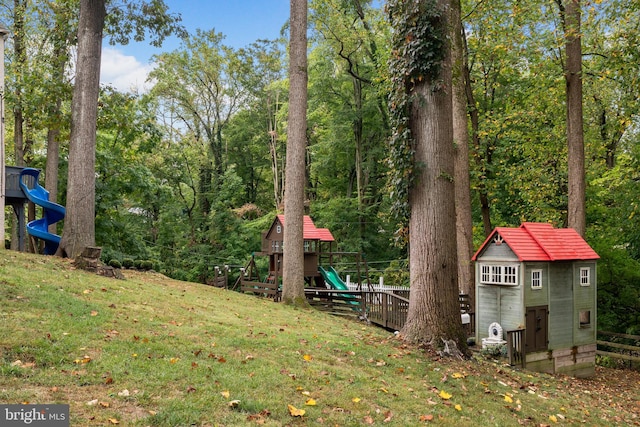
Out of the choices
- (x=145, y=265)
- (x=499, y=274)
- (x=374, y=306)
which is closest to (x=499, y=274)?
(x=499, y=274)

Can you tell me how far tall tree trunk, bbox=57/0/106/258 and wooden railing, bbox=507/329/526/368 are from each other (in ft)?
37.5

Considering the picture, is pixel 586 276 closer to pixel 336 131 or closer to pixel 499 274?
pixel 499 274

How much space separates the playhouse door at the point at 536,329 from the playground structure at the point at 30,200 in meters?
14.7

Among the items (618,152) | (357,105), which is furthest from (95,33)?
(618,152)

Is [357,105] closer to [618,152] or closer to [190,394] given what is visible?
[618,152]

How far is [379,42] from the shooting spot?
2716 cm

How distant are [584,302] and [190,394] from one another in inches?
454

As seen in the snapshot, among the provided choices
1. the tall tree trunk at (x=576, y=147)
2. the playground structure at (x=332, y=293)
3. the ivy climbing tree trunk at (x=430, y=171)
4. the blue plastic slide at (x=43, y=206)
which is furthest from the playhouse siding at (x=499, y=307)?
the blue plastic slide at (x=43, y=206)

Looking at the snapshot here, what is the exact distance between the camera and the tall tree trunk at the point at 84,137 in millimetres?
13852

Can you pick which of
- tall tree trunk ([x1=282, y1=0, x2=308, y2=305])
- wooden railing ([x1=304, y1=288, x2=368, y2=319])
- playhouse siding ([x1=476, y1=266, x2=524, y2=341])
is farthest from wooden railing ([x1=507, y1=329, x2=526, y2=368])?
tall tree trunk ([x1=282, y1=0, x2=308, y2=305])

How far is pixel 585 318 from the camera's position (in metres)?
13.1

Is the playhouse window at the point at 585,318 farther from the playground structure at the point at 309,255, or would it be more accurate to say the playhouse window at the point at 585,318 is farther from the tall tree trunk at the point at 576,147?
the playground structure at the point at 309,255

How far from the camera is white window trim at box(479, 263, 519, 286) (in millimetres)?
11875

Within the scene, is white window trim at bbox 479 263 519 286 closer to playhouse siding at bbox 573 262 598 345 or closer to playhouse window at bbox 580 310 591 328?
playhouse siding at bbox 573 262 598 345
